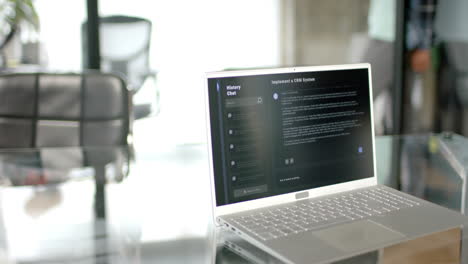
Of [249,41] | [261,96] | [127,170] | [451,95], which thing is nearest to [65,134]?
[127,170]

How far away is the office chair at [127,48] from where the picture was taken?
286 centimetres

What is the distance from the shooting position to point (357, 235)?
0.92 metres

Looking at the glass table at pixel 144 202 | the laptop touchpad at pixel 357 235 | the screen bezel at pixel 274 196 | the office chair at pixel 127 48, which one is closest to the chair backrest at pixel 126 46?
the office chair at pixel 127 48

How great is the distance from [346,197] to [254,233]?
28 centimetres

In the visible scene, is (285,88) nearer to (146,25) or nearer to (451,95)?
(146,25)

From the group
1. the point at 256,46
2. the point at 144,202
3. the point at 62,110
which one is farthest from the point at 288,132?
the point at 256,46

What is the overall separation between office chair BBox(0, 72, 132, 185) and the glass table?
5.5 inches

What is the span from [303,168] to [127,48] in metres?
1.99

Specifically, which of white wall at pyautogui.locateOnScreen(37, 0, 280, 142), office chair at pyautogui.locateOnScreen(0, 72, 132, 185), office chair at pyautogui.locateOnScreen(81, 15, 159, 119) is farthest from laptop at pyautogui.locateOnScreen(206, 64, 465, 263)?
office chair at pyautogui.locateOnScreen(81, 15, 159, 119)

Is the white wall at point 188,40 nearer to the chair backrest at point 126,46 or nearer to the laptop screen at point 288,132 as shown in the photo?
the chair backrest at point 126,46

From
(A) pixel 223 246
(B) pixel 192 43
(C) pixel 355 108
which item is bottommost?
(A) pixel 223 246

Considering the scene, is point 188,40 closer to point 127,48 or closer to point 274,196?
point 127,48

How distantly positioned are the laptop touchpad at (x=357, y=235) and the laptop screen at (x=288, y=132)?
0.54ft

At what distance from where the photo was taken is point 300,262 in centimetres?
82
